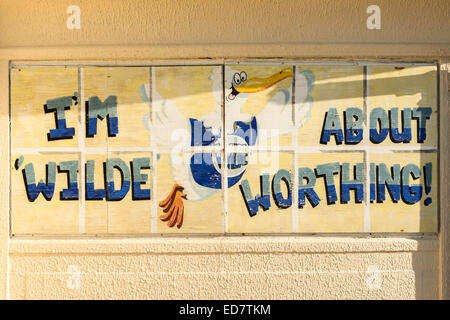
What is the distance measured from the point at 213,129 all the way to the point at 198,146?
0.87ft

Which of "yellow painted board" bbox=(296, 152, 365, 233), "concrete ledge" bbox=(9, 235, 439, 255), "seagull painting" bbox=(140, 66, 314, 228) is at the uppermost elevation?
"seagull painting" bbox=(140, 66, 314, 228)

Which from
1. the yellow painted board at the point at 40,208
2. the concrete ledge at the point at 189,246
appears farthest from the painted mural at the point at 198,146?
the concrete ledge at the point at 189,246

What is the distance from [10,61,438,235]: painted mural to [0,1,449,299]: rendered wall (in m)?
0.16

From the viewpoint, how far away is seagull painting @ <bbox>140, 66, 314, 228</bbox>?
534cm

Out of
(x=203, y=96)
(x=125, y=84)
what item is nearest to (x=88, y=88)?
(x=125, y=84)

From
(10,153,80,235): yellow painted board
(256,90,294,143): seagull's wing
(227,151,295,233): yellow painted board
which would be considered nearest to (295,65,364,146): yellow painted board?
(256,90,294,143): seagull's wing

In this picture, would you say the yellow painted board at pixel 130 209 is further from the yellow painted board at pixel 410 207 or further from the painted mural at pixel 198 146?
the yellow painted board at pixel 410 207

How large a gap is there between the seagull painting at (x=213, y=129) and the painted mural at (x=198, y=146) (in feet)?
0.04

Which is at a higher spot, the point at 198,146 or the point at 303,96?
the point at 303,96

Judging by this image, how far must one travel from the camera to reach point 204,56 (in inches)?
208

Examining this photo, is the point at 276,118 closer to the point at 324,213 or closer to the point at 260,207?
the point at 260,207

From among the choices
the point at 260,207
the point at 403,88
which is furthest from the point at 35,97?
the point at 403,88

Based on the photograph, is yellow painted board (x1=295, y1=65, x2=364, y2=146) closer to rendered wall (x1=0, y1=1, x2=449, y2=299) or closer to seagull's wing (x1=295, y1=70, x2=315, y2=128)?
seagull's wing (x1=295, y1=70, x2=315, y2=128)

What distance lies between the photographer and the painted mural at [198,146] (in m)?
5.33
